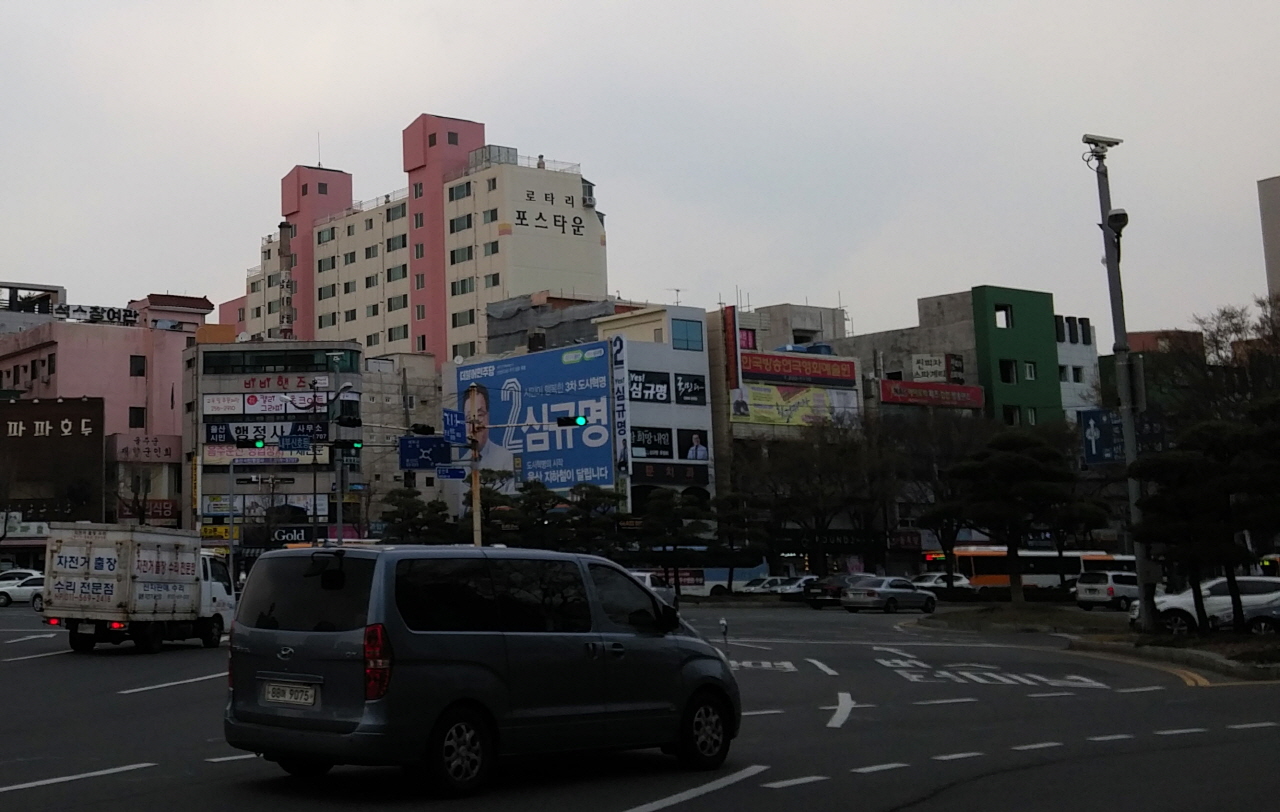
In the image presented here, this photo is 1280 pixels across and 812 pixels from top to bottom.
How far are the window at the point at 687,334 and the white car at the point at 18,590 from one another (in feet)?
132

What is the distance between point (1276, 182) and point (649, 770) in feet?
281

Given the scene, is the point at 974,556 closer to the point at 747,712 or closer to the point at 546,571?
the point at 747,712

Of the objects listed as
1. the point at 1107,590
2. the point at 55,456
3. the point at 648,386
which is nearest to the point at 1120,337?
the point at 1107,590

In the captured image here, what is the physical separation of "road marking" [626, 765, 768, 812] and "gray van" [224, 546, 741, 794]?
1.38ft

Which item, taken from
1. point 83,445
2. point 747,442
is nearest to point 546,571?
point 747,442

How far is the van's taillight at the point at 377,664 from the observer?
9883 millimetres

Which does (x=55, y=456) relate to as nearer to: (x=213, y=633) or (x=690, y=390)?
(x=690, y=390)

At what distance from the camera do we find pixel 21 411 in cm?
8594

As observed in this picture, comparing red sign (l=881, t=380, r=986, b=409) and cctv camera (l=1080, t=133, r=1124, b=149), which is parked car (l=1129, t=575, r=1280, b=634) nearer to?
cctv camera (l=1080, t=133, r=1124, b=149)

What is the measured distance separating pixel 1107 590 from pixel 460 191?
66.6 meters

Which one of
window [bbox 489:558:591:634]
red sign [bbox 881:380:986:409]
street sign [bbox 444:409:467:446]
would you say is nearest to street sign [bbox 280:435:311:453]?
street sign [bbox 444:409:467:446]

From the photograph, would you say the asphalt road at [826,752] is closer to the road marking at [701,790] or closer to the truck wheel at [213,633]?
the road marking at [701,790]

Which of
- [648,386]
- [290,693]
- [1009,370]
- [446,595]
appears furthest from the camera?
[1009,370]

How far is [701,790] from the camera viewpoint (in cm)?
1071
